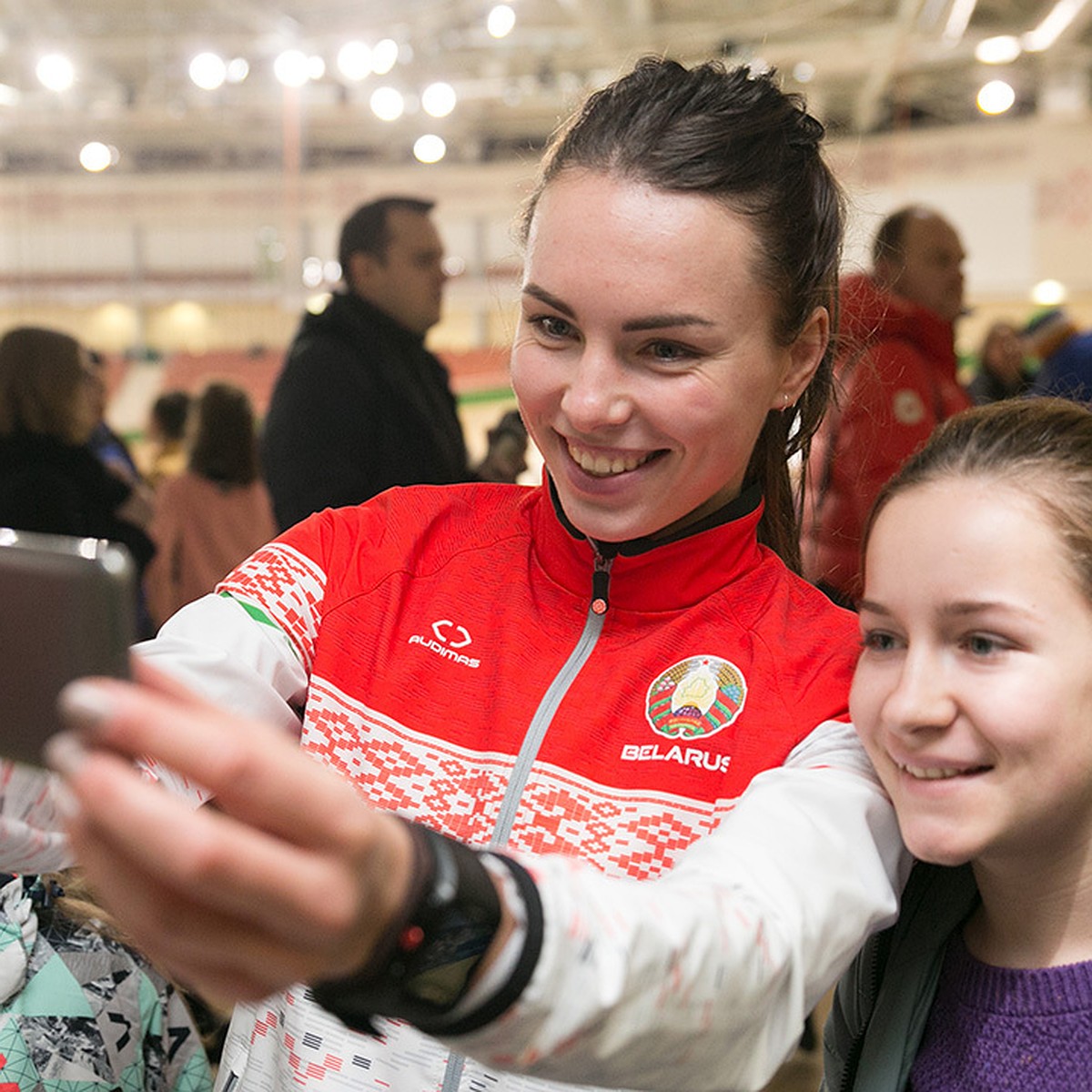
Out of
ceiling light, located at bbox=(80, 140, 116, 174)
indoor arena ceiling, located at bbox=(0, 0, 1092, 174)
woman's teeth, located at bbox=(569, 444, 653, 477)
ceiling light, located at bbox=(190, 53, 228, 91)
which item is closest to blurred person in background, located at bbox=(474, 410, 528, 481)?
woman's teeth, located at bbox=(569, 444, 653, 477)

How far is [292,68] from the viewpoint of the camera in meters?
7.24

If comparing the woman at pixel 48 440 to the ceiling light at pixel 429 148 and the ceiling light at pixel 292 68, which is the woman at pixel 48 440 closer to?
the ceiling light at pixel 429 148

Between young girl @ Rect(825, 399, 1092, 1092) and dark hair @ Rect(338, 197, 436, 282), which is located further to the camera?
dark hair @ Rect(338, 197, 436, 282)

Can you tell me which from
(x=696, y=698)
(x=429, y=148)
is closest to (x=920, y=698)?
(x=696, y=698)

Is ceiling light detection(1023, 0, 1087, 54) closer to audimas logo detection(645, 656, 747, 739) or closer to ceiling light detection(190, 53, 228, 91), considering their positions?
ceiling light detection(190, 53, 228, 91)

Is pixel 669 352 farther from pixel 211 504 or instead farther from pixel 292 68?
pixel 292 68

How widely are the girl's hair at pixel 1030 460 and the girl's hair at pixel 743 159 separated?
0.55 ft

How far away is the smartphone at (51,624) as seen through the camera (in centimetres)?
54

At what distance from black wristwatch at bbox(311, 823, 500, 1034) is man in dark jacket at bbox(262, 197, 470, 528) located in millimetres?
2191

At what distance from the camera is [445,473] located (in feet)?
9.98

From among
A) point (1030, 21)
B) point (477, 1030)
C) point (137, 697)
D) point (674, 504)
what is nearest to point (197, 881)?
point (137, 697)

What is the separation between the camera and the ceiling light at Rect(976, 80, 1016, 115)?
7641 millimetres

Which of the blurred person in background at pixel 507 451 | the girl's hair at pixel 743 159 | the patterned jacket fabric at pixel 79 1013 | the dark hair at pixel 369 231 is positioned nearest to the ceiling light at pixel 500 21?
the dark hair at pixel 369 231

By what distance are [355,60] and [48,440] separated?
13.7 ft
